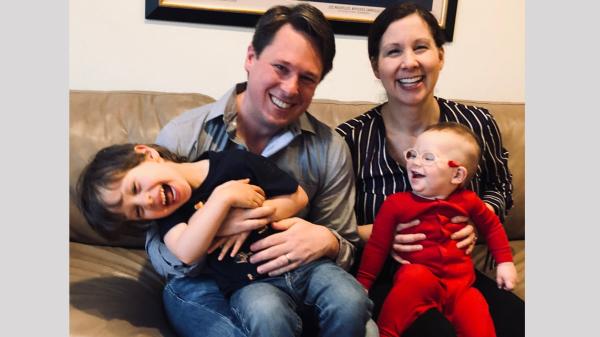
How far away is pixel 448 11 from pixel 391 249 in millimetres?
1195

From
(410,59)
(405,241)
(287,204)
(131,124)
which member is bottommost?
(405,241)

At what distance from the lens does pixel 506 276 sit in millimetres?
1370

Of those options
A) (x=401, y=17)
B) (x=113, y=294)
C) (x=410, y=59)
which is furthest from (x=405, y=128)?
(x=113, y=294)

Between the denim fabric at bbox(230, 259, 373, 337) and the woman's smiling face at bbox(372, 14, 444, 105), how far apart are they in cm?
61

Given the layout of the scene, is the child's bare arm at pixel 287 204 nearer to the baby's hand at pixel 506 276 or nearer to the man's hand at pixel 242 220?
the man's hand at pixel 242 220

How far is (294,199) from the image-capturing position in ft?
4.10

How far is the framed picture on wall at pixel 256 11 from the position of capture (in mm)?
1955

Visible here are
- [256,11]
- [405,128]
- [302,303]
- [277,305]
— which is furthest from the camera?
[256,11]

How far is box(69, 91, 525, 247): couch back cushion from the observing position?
65.2 inches

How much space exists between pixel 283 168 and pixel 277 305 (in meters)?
0.39

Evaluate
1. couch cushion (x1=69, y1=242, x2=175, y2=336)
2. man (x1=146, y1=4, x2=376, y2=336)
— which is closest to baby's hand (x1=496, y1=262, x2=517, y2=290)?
man (x1=146, y1=4, x2=376, y2=336)

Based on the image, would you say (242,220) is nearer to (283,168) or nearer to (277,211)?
(277,211)

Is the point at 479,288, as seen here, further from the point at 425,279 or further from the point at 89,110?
the point at 89,110

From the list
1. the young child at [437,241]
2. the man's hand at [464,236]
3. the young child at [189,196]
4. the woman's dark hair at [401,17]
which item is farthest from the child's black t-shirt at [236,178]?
the woman's dark hair at [401,17]
